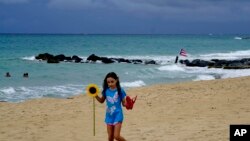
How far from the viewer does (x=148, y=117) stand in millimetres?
11133

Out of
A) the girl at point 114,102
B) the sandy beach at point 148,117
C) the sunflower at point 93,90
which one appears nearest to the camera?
the girl at point 114,102

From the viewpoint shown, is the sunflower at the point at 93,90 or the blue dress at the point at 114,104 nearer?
the blue dress at the point at 114,104

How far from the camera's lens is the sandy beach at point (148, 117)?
352 inches

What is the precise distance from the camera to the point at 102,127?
1005 cm

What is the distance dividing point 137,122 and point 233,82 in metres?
9.08

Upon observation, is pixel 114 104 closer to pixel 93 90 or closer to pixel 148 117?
pixel 93 90

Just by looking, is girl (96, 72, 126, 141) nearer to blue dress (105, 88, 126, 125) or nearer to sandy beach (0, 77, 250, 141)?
blue dress (105, 88, 126, 125)

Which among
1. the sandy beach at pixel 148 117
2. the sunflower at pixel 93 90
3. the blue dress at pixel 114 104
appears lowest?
the sandy beach at pixel 148 117

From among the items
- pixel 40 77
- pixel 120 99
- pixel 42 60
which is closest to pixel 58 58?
pixel 42 60

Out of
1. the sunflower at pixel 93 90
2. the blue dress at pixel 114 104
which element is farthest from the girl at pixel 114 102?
the sunflower at pixel 93 90

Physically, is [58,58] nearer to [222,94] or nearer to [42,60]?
[42,60]

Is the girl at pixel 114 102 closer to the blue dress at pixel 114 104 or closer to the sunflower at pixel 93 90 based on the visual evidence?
the blue dress at pixel 114 104

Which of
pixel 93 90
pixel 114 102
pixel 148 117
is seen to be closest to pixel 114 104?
pixel 114 102

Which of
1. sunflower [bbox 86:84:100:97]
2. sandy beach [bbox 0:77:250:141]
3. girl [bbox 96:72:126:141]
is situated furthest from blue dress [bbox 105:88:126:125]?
sandy beach [bbox 0:77:250:141]
